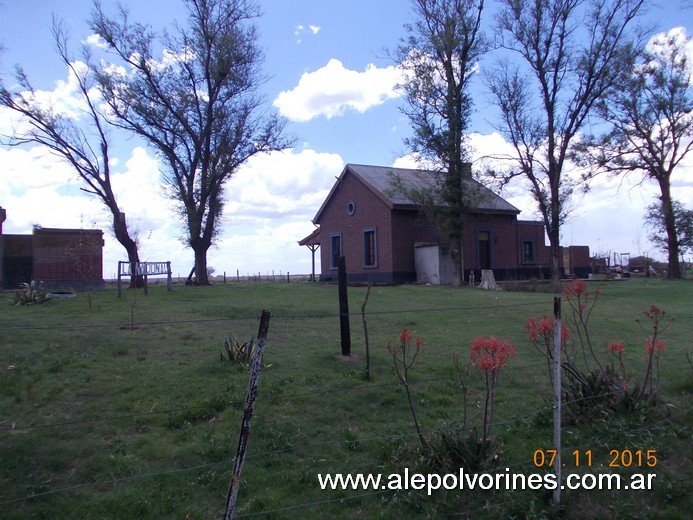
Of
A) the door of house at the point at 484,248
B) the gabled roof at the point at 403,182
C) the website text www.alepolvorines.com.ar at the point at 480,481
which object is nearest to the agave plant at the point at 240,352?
the website text www.alepolvorines.com.ar at the point at 480,481

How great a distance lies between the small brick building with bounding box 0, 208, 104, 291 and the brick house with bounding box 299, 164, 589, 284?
1186 cm

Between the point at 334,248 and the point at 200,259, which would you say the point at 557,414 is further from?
the point at 334,248

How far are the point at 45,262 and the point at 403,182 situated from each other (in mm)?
18654

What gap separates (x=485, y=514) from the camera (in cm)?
464

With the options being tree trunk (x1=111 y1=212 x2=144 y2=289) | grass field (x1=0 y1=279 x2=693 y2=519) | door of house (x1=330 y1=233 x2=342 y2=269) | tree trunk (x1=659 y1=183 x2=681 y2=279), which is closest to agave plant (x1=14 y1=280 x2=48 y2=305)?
grass field (x1=0 y1=279 x2=693 y2=519)

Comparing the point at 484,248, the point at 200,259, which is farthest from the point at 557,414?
the point at 484,248

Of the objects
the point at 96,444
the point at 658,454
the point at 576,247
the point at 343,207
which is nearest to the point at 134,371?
the point at 96,444

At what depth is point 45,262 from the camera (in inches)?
1071

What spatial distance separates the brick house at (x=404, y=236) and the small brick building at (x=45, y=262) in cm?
1186

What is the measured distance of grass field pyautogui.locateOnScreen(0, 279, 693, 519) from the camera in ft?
15.6

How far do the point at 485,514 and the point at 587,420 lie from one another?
6.71 ft

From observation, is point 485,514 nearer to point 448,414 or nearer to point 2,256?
point 448,414

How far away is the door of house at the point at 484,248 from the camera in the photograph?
34812 mm

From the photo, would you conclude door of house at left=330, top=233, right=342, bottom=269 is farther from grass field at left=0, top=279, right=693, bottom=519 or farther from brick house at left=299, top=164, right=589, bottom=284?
grass field at left=0, top=279, right=693, bottom=519
